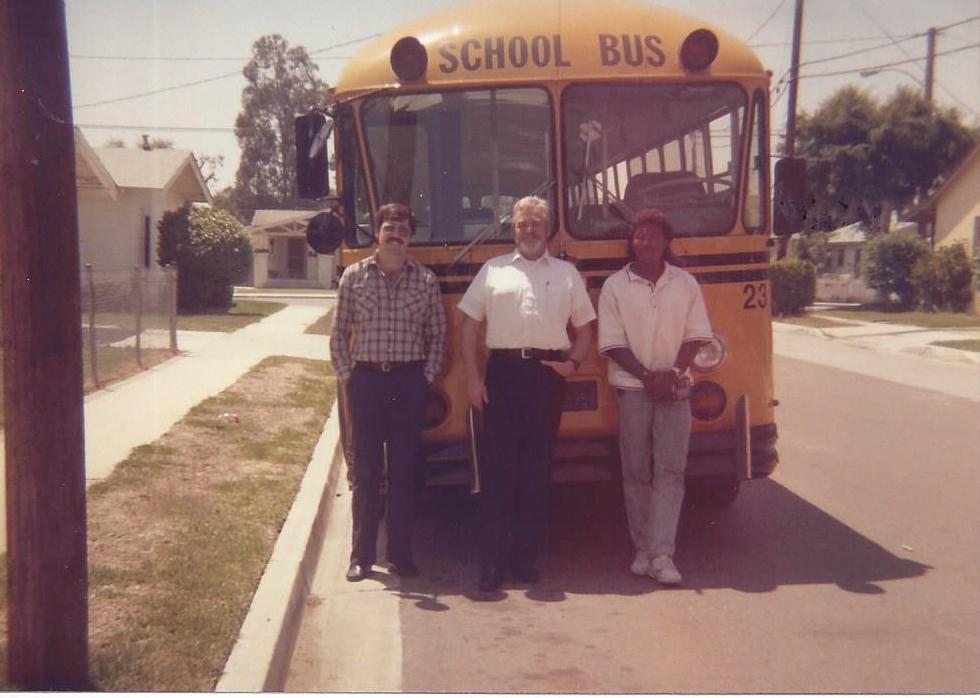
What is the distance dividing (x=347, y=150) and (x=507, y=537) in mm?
2371

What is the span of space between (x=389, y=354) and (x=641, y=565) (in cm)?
179

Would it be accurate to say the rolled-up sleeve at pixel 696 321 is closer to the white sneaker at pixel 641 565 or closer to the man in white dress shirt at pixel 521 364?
the man in white dress shirt at pixel 521 364

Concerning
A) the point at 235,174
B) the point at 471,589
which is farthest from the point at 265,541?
the point at 235,174

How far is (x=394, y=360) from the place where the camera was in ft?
19.4

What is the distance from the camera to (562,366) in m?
5.85

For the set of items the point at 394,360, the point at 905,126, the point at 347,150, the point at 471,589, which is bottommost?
the point at 471,589

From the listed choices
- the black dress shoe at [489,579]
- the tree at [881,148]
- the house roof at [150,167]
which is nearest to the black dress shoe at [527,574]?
the black dress shoe at [489,579]

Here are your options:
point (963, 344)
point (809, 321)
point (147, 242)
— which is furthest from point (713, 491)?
point (147, 242)

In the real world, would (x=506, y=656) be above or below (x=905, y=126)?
below

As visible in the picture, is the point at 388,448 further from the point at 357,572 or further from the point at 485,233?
the point at 485,233

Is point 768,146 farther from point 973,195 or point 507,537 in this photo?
point 973,195

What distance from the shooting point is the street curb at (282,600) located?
444cm

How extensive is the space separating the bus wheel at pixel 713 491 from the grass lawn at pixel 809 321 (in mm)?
19479

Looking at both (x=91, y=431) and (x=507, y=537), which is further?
(x=91, y=431)
